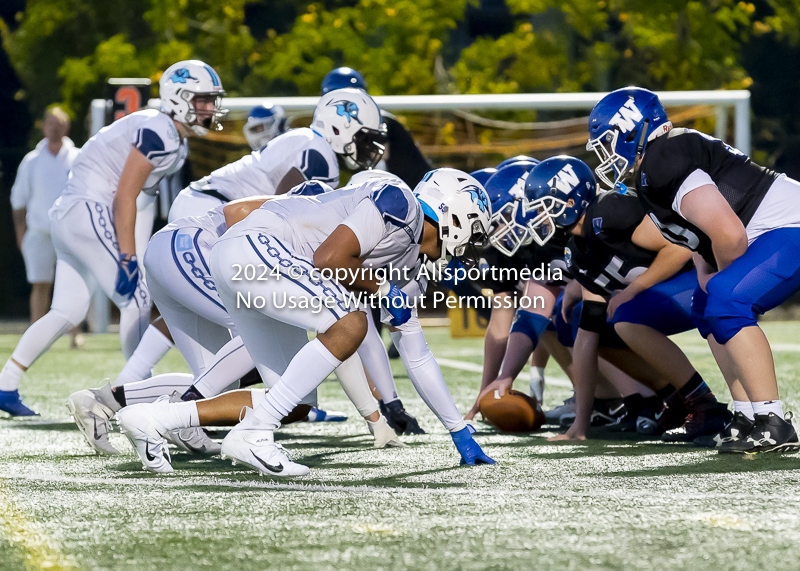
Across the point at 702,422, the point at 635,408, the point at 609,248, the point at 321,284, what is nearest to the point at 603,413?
the point at 635,408

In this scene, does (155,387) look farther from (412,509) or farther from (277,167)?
(412,509)

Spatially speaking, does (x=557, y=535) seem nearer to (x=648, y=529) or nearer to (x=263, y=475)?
(x=648, y=529)

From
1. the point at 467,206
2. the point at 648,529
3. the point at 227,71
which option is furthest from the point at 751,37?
the point at 648,529

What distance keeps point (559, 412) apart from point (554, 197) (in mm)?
1326

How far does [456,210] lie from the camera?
386cm

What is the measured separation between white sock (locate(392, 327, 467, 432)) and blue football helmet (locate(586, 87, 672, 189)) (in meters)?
1.08

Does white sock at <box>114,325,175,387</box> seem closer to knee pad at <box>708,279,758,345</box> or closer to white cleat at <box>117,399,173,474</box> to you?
white cleat at <box>117,399,173,474</box>

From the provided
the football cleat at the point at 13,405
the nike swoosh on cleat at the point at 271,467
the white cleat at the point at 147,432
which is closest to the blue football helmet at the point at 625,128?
the nike swoosh on cleat at the point at 271,467

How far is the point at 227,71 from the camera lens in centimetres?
1372

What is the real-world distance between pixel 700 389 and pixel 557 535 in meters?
2.23

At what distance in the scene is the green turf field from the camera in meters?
2.56

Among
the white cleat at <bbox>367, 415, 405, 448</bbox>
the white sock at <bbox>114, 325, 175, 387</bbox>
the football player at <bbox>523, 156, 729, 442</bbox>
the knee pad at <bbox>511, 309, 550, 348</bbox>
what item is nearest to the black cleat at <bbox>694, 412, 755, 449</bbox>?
the football player at <bbox>523, 156, 729, 442</bbox>

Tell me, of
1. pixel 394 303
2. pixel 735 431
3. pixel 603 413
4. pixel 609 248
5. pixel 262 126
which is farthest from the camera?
pixel 262 126

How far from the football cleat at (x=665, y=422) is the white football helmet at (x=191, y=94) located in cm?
273
